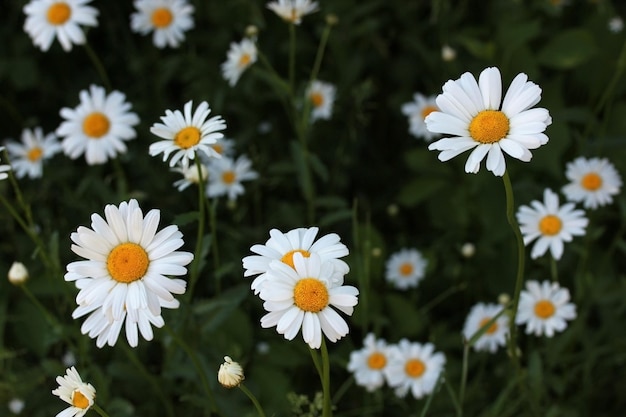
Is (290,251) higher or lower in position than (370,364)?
lower

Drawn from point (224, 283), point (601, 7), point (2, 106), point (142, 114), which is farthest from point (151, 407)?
point (601, 7)

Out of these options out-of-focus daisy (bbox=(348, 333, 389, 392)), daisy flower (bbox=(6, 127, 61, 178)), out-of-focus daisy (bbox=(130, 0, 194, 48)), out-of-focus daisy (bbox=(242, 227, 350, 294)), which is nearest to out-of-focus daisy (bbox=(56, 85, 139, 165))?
daisy flower (bbox=(6, 127, 61, 178))

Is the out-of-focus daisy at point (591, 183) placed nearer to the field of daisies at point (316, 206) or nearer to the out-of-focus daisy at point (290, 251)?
the field of daisies at point (316, 206)

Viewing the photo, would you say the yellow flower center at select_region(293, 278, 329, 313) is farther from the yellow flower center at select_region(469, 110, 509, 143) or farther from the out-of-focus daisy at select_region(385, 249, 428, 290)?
the out-of-focus daisy at select_region(385, 249, 428, 290)

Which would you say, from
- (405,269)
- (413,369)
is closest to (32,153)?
(405,269)

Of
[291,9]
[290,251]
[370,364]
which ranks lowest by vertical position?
[290,251]

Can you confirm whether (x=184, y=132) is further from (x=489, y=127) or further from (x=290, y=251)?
(x=489, y=127)

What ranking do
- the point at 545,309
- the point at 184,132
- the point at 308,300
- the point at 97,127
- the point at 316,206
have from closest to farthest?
1. the point at 308,300
2. the point at 184,132
3. the point at 545,309
4. the point at 97,127
5. the point at 316,206
